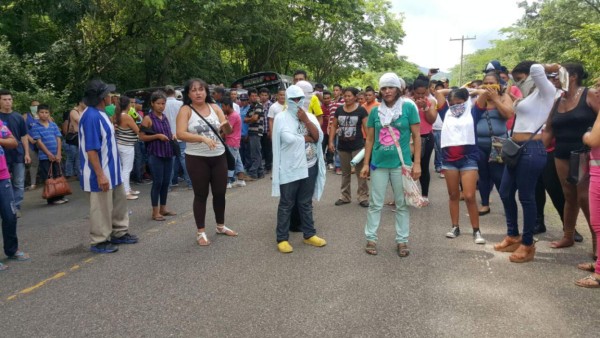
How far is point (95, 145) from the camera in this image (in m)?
5.03

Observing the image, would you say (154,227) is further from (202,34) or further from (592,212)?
(202,34)

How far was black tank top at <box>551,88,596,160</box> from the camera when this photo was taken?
441 cm

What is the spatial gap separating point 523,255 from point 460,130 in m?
1.51

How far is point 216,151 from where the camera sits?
5.46 m

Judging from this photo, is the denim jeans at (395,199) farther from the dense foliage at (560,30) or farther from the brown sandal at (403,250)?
the dense foliage at (560,30)

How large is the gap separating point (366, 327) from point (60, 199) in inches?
271

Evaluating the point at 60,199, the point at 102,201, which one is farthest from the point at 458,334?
the point at 60,199

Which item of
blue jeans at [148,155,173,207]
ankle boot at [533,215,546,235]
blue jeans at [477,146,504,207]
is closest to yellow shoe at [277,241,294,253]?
blue jeans at [148,155,173,207]

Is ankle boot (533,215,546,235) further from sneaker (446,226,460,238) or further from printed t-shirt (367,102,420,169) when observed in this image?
printed t-shirt (367,102,420,169)

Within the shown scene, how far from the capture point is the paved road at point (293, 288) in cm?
338

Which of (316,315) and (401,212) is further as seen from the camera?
(401,212)

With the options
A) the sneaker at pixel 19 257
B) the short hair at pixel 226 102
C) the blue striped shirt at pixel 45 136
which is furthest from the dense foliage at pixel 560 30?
the sneaker at pixel 19 257

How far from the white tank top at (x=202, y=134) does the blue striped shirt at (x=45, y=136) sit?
4318 mm

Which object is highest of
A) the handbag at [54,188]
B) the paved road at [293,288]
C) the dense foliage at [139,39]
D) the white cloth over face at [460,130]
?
the dense foliage at [139,39]
